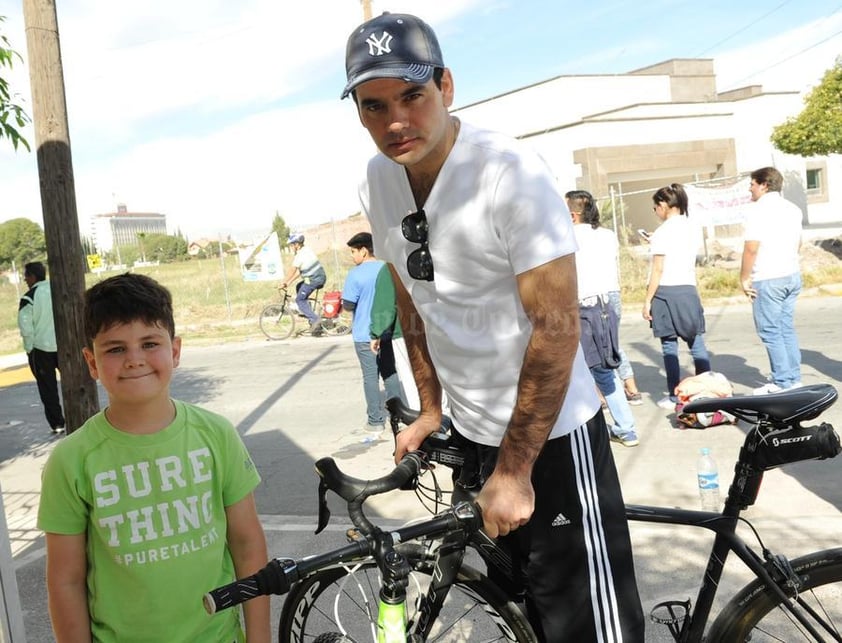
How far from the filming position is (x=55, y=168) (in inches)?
167

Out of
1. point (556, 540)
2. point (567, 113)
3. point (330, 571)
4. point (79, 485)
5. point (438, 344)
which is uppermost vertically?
point (567, 113)

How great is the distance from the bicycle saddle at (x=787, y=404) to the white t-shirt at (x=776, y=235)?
4.89 metres

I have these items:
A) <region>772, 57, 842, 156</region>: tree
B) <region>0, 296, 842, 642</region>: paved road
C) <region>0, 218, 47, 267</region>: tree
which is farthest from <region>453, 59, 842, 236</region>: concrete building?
<region>0, 218, 47, 267</region>: tree

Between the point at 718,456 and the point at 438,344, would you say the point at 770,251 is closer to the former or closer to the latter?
the point at 718,456

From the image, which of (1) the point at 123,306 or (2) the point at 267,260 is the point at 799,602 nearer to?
(1) the point at 123,306

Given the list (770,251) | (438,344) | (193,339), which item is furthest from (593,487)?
(193,339)

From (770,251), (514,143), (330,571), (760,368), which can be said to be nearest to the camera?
(514,143)

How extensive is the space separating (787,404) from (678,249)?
4837 millimetres

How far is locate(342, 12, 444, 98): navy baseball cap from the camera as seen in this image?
188 cm

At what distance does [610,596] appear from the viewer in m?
2.05

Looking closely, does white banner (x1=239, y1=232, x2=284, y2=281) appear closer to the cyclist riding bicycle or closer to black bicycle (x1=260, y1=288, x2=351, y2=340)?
black bicycle (x1=260, y1=288, x2=351, y2=340)

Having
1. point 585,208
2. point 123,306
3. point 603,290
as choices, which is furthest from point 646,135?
point 123,306

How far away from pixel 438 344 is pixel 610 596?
2.67 ft

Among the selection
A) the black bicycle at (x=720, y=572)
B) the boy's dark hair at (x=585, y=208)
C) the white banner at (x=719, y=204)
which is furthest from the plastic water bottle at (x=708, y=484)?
the white banner at (x=719, y=204)
